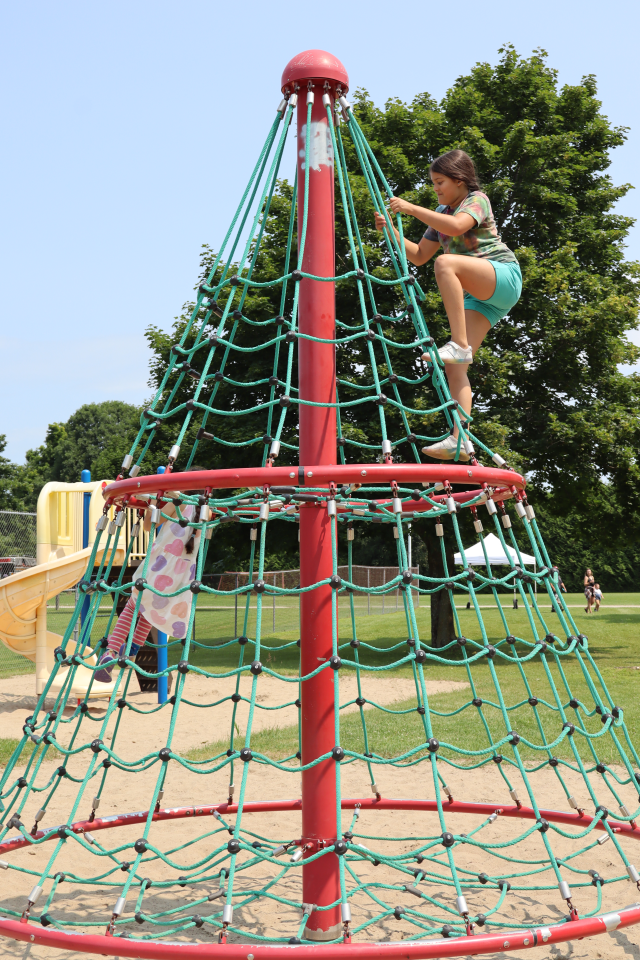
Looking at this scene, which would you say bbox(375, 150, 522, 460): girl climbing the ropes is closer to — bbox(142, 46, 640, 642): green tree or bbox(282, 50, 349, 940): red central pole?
bbox(282, 50, 349, 940): red central pole

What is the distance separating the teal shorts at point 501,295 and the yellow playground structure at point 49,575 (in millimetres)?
7063

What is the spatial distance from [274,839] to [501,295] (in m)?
3.34

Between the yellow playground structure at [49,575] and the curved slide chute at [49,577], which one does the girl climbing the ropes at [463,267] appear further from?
the yellow playground structure at [49,575]

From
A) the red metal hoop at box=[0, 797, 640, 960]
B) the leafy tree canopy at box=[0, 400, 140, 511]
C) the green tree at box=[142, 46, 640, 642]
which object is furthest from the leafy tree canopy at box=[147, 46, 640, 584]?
the leafy tree canopy at box=[0, 400, 140, 511]

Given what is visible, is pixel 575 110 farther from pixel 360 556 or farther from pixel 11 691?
pixel 360 556

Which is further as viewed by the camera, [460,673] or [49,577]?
[460,673]

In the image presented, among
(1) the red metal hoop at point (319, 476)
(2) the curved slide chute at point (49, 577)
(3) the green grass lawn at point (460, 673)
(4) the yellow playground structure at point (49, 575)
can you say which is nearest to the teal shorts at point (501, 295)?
(1) the red metal hoop at point (319, 476)

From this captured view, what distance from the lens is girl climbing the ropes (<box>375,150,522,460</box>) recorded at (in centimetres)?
340

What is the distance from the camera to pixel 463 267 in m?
3.44

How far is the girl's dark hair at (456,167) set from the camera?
3.57 m

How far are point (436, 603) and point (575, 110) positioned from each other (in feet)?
28.8

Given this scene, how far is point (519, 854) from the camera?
4773 mm

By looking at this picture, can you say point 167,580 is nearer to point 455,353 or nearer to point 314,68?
point 455,353

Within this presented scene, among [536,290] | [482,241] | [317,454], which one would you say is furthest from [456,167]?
[536,290]
